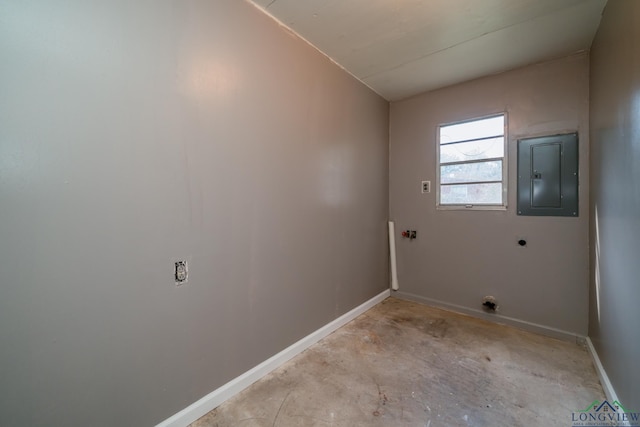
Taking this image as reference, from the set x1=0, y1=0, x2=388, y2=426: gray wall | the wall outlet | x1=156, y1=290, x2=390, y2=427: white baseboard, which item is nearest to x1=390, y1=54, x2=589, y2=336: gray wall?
x1=156, y1=290, x2=390, y2=427: white baseboard

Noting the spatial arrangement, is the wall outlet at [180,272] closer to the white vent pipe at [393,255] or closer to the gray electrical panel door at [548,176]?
the white vent pipe at [393,255]

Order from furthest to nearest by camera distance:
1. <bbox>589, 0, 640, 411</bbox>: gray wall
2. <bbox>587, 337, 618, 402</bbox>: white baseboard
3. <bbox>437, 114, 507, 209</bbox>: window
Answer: <bbox>437, 114, 507, 209</bbox>: window
<bbox>587, 337, 618, 402</bbox>: white baseboard
<bbox>589, 0, 640, 411</bbox>: gray wall

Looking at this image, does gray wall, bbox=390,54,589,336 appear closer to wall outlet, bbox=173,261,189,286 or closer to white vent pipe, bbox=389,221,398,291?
white vent pipe, bbox=389,221,398,291

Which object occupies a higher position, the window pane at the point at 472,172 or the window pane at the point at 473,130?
the window pane at the point at 473,130

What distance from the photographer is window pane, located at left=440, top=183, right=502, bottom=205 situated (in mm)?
2738

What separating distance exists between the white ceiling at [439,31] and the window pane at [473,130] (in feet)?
1.62

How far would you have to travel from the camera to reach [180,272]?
1424 millimetres

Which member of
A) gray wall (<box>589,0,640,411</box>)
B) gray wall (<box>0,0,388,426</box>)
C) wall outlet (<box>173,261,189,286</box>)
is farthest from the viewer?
wall outlet (<box>173,261,189,286</box>)

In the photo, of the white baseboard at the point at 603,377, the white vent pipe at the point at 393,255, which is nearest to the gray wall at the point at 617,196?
the white baseboard at the point at 603,377

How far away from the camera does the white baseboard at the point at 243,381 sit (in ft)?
4.70

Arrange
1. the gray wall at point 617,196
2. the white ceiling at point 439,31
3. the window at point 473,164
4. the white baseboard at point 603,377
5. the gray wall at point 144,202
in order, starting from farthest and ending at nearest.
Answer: the window at point 473,164 < the white ceiling at point 439,31 < the white baseboard at point 603,377 < the gray wall at point 617,196 < the gray wall at point 144,202

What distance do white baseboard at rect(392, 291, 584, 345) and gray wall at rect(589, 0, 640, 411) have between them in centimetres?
31

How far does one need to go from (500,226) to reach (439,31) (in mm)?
1965

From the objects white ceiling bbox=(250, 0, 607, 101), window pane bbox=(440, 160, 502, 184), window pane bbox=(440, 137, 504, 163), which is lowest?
window pane bbox=(440, 160, 502, 184)
